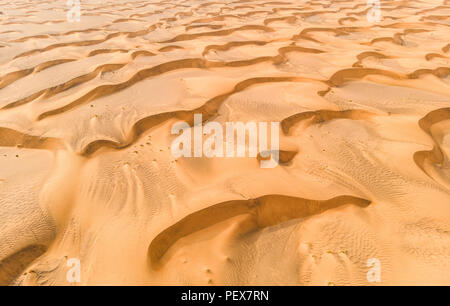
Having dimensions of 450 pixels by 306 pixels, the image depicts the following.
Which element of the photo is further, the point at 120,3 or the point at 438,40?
the point at 120,3

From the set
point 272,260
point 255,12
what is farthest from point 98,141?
point 255,12

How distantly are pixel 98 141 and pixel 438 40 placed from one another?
12.9ft

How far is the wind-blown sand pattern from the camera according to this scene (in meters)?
0.85

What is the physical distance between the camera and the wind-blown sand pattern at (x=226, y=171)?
0.85 m

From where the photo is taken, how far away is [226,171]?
3.92 ft

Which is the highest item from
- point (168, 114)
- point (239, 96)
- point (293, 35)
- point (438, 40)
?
point (293, 35)
